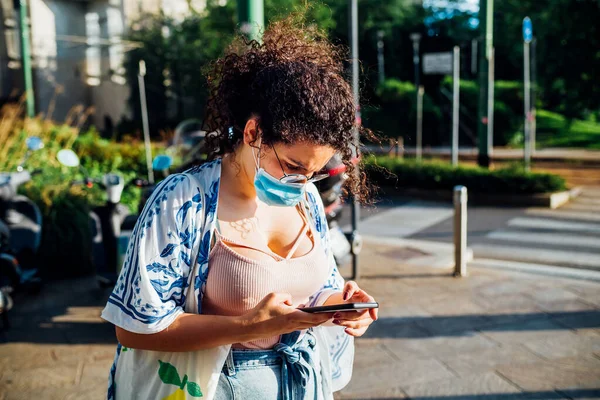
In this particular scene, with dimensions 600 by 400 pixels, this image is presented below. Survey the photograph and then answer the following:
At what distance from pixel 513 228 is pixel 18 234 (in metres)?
6.65

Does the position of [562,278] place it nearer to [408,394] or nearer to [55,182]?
[408,394]

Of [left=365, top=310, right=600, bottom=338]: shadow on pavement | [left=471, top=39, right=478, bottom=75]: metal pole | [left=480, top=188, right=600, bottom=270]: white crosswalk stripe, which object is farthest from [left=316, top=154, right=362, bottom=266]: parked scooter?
[left=471, top=39, right=478, bottom=75]: metal pole

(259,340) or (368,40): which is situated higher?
(368,40)

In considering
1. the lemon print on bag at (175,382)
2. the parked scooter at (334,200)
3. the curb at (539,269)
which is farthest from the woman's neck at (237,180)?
the curb at (539,269)

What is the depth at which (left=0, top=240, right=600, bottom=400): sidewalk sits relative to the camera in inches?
148

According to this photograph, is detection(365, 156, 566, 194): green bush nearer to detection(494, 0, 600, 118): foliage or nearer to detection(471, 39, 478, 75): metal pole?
detection(494, 0, 600, 118): foliage

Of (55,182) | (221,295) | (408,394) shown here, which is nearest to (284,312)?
(221,295)

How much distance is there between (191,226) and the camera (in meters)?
1.69

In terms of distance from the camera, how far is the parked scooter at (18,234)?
5.04 metres

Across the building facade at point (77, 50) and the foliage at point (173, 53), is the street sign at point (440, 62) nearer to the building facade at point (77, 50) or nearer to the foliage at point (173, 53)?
the foliage at point (173, 53)

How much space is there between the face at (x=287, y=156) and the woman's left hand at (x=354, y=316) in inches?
15.5

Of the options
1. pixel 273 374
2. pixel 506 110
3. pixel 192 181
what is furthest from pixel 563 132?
pixel 192 181

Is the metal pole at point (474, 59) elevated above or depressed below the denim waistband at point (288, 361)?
above

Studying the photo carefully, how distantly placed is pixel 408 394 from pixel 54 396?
6.96 feet
